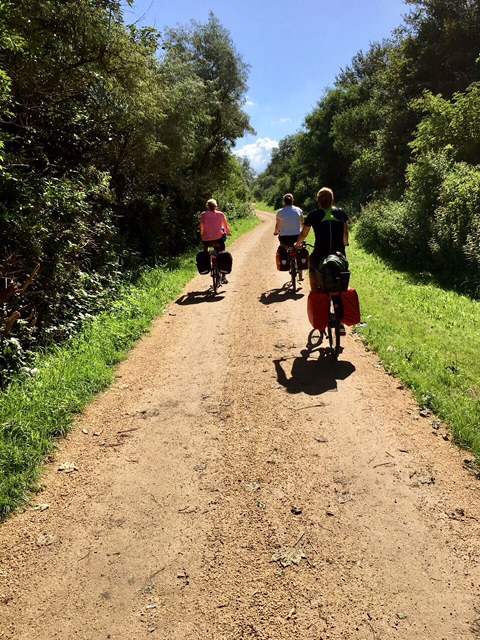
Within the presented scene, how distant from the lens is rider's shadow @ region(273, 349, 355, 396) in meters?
5.25

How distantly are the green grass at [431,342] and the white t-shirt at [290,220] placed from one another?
219cm

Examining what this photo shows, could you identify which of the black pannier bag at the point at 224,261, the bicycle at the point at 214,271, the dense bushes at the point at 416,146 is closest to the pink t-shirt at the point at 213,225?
the bicycle at the point at 214,271

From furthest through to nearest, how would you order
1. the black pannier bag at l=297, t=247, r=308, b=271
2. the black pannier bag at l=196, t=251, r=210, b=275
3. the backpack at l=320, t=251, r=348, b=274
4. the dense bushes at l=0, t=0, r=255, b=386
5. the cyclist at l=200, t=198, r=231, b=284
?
1. the black pannier bag at l=196, t=251, r=210, b=275
2. the cyclist at l=200, t=198, r=231, b=284
3. the black pannier bag at l=297, t=247, r=308, b=271
4. the dense bushes at l=0, t=0, r=255, b=386
5. the backpack at l=320, t=251, r=348, b=274

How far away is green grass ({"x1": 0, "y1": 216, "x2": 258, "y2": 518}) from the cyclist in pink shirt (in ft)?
7.47

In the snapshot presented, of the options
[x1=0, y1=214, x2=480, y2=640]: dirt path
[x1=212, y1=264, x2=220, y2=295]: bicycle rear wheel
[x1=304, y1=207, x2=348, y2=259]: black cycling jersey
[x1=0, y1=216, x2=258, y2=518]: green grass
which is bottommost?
[x1=0, y1=214, x2=480, y2=640]: dirt path

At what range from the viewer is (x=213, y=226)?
10055mm

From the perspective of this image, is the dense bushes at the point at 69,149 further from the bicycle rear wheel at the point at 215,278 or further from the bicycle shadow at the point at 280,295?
the bicycle shadow at the point at 280,295

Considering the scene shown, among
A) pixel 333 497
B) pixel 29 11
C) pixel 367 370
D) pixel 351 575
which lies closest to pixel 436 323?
pixel 367 370

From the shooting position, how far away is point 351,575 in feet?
8.93

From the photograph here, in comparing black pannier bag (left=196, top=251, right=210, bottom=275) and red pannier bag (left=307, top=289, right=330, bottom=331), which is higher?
black pannier bag (left=196, top=251, right=210, bottom=275)

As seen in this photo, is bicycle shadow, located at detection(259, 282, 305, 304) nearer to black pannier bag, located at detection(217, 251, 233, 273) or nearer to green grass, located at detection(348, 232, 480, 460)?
black pannier bag, located at detection(217, 251, 233, 273)

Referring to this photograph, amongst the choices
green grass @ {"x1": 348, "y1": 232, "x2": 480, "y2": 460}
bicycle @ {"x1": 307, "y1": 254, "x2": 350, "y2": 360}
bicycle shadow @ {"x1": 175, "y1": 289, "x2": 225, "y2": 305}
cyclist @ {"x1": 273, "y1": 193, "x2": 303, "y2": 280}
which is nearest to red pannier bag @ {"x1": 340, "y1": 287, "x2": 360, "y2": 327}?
bicycle @ {"x1": 307, "y1": 254, "x2": 350, "y2": 360}

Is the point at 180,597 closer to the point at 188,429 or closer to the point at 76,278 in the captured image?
the point at 188,429

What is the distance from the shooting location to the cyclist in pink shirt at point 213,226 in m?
9.97
